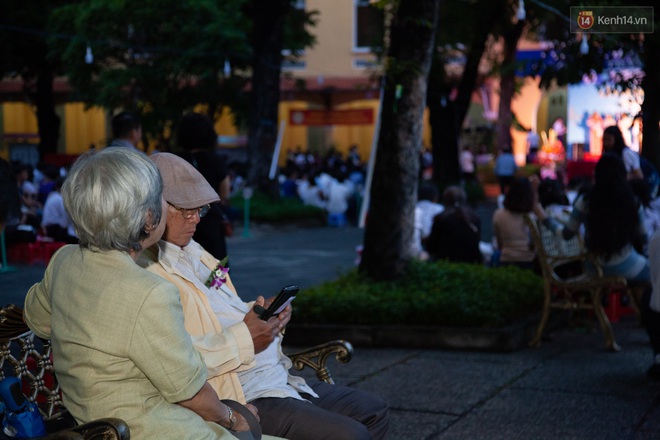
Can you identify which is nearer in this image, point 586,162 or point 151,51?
point 586,162

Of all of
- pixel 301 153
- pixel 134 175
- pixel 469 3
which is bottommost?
pixel 301 153

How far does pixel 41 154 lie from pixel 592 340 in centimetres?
2767

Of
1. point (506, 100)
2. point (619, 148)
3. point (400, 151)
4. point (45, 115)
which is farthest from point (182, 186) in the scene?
point (506, 100)

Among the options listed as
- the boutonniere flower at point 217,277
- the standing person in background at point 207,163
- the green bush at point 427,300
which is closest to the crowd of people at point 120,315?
the boutonniere flower at point 217,277

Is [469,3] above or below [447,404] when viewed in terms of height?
above

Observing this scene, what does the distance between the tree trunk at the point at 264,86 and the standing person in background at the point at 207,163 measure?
1704 centimetres

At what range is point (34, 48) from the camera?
31.2 m

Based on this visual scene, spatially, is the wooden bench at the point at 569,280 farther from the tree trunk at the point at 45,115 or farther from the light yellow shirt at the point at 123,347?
the tree trunk at the point at 45,115

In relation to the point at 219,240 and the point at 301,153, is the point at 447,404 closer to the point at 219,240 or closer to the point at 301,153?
the point at 219,240

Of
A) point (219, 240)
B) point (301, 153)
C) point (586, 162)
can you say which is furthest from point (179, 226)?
point (301, 153)

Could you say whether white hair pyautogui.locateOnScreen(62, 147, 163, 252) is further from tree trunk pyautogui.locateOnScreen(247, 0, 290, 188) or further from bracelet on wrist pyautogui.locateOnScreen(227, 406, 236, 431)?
tree trunk pyautogui.locateOnScreen(247, 0, 290, 188)

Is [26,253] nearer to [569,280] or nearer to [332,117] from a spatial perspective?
[569,280]

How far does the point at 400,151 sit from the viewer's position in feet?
30.0

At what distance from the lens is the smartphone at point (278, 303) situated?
11.5 ft
